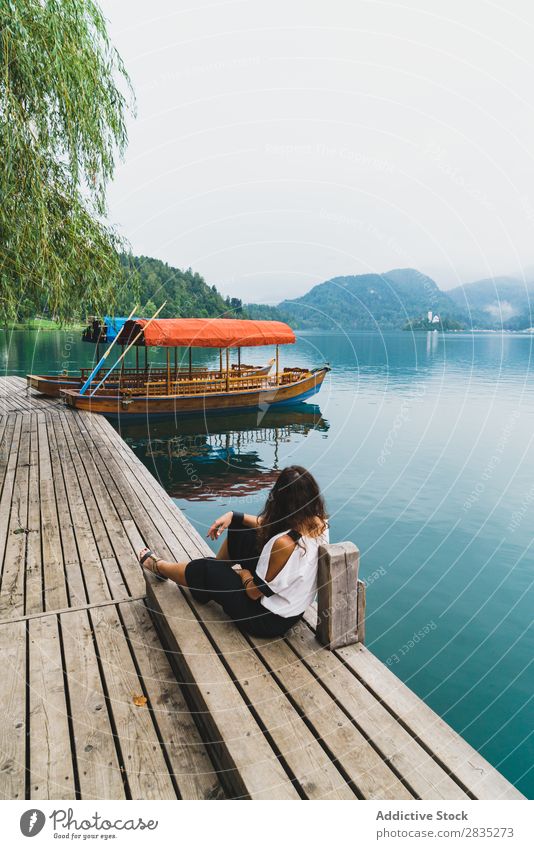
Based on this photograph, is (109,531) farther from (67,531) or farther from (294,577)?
(294,577)

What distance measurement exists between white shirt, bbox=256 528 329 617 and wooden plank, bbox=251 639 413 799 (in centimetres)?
22

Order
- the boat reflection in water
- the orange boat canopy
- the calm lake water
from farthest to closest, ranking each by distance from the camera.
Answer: the orange boat canopy < the boat reflection in water < the calm lake water

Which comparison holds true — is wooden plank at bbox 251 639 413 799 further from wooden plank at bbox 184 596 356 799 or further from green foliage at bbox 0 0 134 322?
green foliage at bbox 0 0 134 322

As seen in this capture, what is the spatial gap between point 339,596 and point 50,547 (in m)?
2.78

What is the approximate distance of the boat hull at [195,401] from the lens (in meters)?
13.9

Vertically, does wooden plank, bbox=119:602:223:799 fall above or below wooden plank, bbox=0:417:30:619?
below

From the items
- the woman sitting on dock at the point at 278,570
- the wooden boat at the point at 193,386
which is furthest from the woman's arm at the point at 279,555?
the wooden boat at the point at 193,386

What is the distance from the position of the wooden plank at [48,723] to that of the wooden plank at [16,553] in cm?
38

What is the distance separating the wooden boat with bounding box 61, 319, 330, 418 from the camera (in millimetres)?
14445

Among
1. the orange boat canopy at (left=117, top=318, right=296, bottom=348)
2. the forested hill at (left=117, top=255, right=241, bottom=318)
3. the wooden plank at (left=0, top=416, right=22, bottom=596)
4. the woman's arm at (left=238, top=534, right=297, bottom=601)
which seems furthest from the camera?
the forested hill at (left=117, top=255, right=241, bottom=318)

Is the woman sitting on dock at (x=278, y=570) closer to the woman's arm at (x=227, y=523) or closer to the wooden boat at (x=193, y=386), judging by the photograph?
the woman's arm at (x=227, y=523)

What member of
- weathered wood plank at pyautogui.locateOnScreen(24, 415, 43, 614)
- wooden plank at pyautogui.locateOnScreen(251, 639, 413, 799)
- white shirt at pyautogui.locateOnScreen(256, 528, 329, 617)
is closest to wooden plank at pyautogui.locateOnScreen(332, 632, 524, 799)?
wooden plank at pyautogui.locateOnScreen(251, 639, 413, 799)

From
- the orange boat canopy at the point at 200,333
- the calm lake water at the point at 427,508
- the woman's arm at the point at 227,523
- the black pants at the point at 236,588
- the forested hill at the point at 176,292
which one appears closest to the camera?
the black pants at the point at 236,588
